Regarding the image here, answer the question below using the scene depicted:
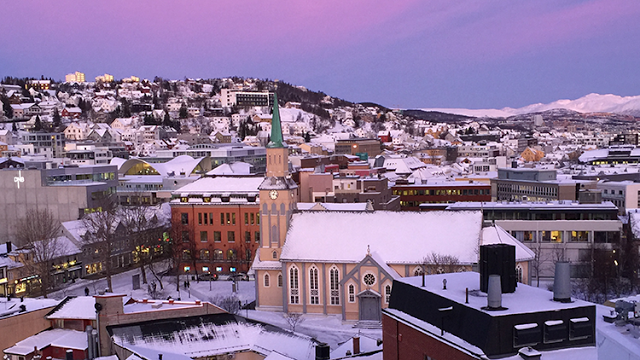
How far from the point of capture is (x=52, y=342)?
34844 millimetres

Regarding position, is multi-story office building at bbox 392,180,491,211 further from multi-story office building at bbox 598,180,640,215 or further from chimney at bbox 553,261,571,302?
chimney at bbox 553,261,571,302

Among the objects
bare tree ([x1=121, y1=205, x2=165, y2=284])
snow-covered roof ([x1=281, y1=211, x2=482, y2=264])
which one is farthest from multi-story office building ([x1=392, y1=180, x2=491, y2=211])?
snow-covered roof ([x1=281, y1=211, x2=482, y2=264])

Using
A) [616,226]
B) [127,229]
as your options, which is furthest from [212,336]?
[616,226]

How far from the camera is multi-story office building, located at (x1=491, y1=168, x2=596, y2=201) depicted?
320 ft

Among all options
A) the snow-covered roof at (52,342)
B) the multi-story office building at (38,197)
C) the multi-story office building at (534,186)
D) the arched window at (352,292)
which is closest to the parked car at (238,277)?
the arched window at (352,292)

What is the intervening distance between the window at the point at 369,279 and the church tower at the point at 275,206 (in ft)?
28.2

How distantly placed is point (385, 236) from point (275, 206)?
9810 mm

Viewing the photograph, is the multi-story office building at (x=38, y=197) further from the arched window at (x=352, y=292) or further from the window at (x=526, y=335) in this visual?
the window at (x=526, y=335)

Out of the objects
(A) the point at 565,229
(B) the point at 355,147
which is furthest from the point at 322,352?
(B) the point at 355,147

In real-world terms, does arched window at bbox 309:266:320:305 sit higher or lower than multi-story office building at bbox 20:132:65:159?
lower

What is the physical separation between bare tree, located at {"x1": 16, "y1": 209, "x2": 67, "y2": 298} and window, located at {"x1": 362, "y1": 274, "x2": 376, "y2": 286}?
90.6 feet

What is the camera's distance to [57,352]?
113 ft

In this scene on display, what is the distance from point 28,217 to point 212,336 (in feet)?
152

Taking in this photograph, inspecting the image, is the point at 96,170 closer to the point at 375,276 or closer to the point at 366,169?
the point at 366,169
